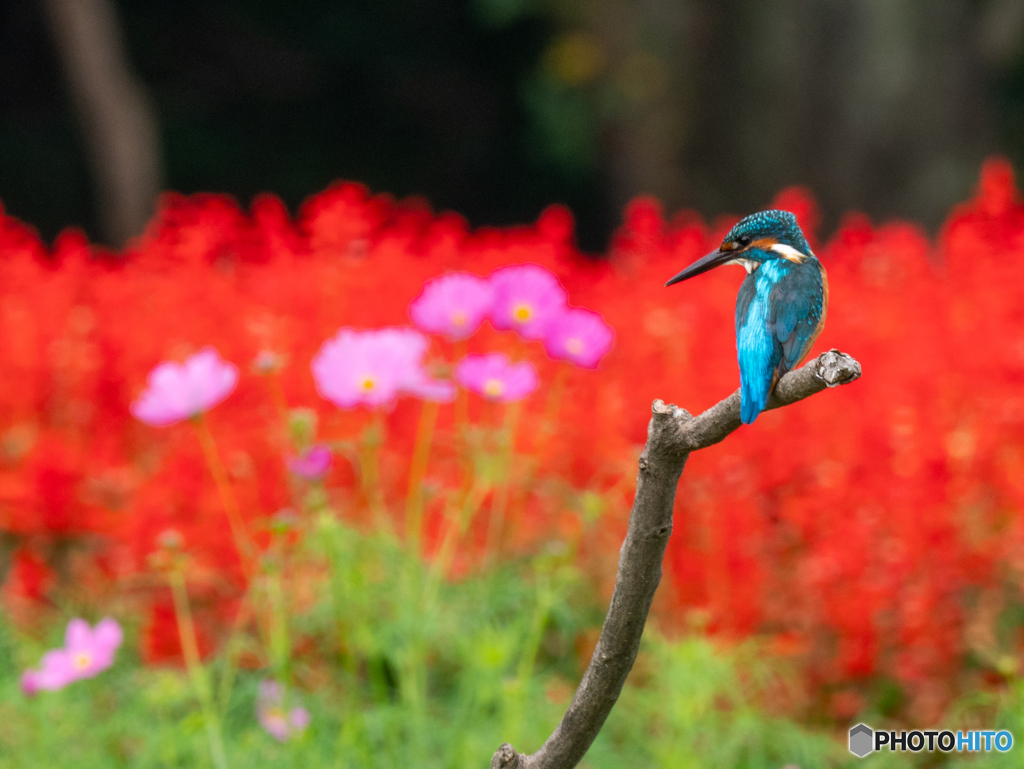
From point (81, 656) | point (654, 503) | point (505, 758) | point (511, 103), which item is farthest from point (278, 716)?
point (511, 103)

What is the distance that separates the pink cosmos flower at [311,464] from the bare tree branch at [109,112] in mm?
8386

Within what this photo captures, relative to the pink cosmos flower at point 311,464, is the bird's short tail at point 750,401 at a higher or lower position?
lower

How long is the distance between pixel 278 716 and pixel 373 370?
53cm

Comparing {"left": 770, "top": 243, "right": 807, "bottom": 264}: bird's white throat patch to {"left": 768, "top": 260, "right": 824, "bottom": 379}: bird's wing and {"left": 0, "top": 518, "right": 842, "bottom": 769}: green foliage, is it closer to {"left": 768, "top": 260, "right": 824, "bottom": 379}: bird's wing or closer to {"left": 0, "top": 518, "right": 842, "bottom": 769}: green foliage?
{"left": 768, "top": 260, "right": 824, "bottom": 379}: bird's wing

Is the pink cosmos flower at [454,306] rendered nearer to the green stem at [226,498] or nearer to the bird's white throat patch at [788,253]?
the green stem at [226,498]

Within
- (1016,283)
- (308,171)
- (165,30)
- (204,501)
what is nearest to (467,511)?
(204,501)

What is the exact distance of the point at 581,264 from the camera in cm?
452

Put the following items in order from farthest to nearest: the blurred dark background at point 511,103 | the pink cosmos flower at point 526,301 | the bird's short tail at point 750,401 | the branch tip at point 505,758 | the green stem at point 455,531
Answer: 1. the blurred dark background at point 511,103
2. the green stem at point 455,531
3. the pink cosmos flower at point 526,301
4. the branch tip at point 505,758
5. the bird's short tail at point 750,401

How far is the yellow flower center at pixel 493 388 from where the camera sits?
1432 millimetres

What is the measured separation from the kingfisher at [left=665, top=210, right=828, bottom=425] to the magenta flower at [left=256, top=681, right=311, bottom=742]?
1086mm

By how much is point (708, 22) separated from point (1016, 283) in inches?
228

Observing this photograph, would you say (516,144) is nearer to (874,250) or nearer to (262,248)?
(262,248)

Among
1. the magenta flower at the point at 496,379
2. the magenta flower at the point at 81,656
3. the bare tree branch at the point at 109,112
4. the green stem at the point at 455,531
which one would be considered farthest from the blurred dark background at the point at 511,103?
the magenta flower at the point at 81,656

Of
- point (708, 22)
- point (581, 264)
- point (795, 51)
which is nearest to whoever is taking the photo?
point (581, 264)
